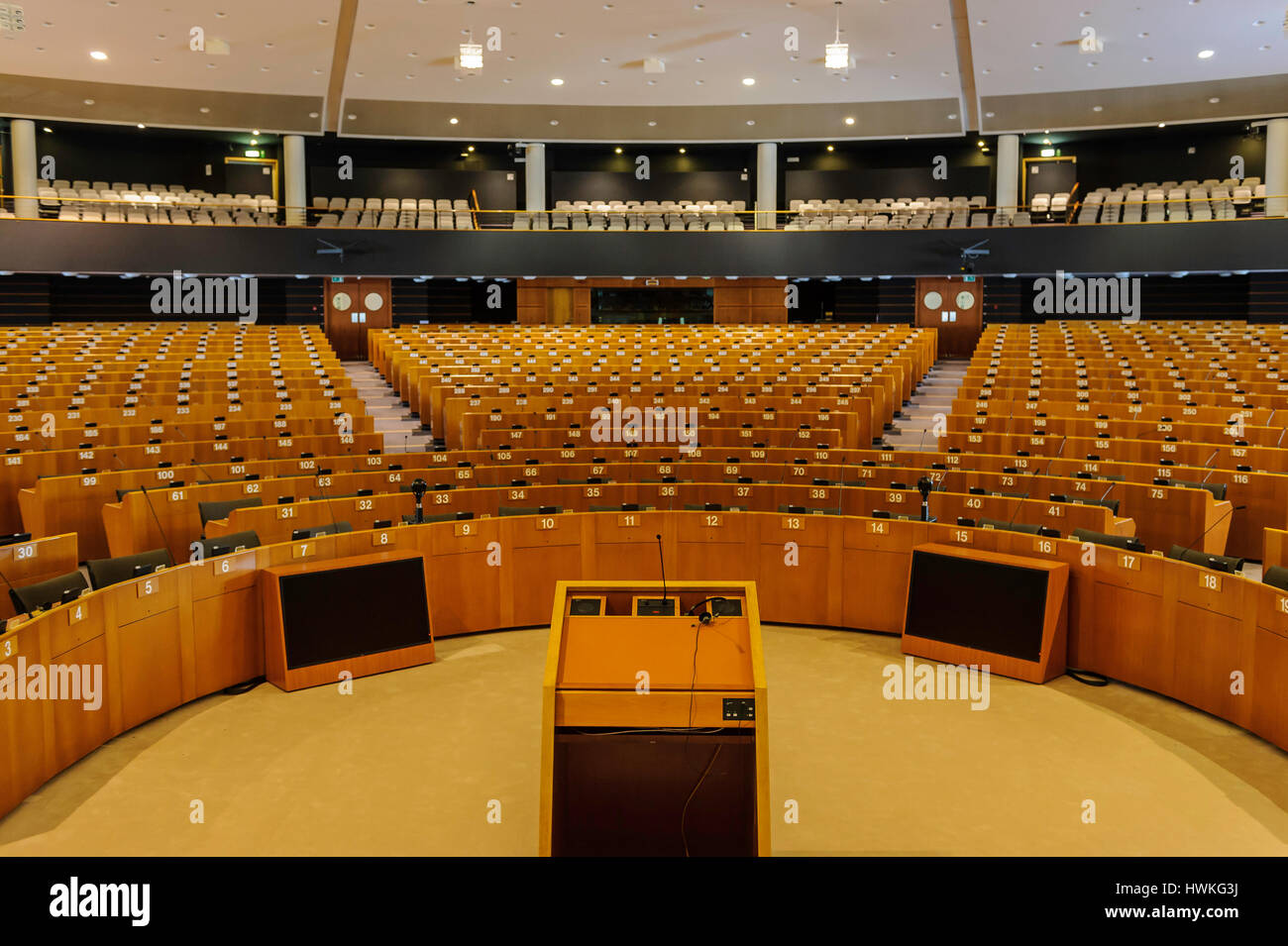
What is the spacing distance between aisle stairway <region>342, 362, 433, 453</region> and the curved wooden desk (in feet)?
16.3

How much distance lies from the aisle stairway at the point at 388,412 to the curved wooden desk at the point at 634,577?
16.3 ft

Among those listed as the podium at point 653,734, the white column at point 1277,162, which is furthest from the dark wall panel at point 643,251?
the podium at point 653,734

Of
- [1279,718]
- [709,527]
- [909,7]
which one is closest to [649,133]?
[909,7]

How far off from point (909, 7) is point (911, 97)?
15.8 feet

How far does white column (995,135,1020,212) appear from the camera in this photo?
19.8 m

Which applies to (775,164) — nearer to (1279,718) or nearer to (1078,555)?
(1078,555)

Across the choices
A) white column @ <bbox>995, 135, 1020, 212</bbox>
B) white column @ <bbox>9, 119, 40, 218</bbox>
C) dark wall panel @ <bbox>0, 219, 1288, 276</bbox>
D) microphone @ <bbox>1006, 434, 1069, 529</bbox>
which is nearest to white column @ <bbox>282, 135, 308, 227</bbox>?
dark wall panel @ <bbox>0, 219, 1288, 276</bbox>

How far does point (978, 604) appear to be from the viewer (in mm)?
5715

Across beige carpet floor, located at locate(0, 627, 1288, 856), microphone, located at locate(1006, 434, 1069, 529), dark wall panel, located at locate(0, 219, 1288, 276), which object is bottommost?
beige carpet floor, located at locate(0, 627, 1288, 856)

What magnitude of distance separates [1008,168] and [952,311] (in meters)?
A: 3.14

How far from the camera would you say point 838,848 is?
3.64 m

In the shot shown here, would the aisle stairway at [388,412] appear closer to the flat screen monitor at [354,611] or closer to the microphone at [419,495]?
the microphone at [419,495]

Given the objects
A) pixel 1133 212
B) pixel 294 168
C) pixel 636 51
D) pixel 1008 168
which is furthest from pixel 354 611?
pixel 1008 168

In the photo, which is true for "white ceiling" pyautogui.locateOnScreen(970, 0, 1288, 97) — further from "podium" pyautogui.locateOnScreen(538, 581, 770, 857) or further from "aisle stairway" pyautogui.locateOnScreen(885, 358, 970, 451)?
"podium" pyautogui.locateOnScreen(538, 581, 770, 857)
